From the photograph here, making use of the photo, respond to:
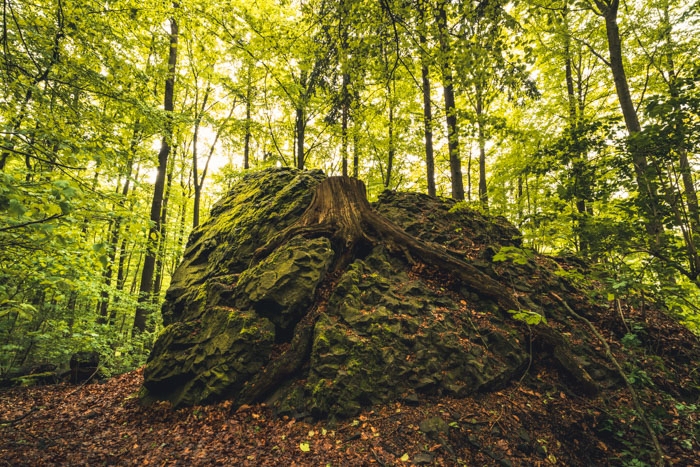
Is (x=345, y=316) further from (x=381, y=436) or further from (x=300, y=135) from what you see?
(x=300, y=135)

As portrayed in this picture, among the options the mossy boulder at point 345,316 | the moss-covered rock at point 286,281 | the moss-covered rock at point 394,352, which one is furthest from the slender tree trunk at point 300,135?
the moss-covered rock at point 394,352

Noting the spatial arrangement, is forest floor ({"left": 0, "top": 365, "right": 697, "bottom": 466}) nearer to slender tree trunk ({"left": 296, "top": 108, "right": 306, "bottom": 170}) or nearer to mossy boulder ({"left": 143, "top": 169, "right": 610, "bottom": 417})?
mossy boulder ({"left": 143, "top": 169, "right": 610, "bottom": 417})

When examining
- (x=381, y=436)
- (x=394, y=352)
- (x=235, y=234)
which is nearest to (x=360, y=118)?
(x=235, y=234)

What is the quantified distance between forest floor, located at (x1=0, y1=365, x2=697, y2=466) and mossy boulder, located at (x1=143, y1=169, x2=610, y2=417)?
25cm

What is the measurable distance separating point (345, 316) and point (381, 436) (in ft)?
6.04

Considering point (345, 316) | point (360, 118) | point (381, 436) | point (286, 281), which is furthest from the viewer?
point (360, 118)

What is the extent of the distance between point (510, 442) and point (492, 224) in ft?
16.8

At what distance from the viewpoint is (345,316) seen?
5.13 meters

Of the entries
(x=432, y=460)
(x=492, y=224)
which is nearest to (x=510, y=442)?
(x=432, y=460)

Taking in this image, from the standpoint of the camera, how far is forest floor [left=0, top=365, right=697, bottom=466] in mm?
3615

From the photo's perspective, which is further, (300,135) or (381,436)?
(300,135)

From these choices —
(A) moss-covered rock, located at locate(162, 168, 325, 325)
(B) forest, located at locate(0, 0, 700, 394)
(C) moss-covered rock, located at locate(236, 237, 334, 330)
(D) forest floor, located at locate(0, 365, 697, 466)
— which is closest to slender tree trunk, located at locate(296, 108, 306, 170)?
(B) forest, located at locate(0, 0, 700, 394)

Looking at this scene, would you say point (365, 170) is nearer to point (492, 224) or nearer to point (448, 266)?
point (492, 224)

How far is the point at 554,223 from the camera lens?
195 inches
